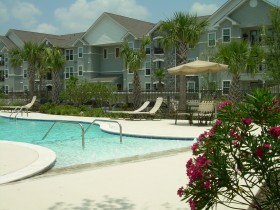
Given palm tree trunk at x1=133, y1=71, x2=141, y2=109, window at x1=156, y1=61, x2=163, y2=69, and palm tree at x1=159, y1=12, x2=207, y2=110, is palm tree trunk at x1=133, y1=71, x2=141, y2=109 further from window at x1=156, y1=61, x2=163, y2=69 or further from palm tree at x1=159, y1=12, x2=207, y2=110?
window at x1=156, y1=61, x2=163, y2=69

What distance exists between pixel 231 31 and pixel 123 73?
16.3 meters

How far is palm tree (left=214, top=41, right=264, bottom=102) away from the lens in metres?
22.9

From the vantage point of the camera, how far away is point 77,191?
18.3 feet

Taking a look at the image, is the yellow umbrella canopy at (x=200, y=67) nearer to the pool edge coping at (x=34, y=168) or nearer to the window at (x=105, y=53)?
the pool edge coping at (x=34, y=168)

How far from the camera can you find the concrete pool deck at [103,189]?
4.88 meters

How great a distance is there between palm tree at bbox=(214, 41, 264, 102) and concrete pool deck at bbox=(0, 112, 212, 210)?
16210 mm

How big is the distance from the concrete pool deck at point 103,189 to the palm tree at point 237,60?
53.2 feet

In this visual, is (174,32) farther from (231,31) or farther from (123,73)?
(123,73)

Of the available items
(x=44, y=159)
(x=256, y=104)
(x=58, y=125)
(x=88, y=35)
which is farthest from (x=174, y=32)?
(x=88, y=35)

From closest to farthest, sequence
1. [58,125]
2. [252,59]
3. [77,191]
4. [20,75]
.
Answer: [77,191]
[58,125]
[252,59]
[20,75]

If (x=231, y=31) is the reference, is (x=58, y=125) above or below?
below

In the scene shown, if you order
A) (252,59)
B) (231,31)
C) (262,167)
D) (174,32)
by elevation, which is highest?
(231,31)

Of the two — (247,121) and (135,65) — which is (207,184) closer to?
(247,121)

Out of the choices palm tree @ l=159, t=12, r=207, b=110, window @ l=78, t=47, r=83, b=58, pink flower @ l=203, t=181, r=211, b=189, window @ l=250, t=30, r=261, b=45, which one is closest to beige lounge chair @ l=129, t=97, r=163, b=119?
palm tree @ l=159, t=12, r=207, b=110
